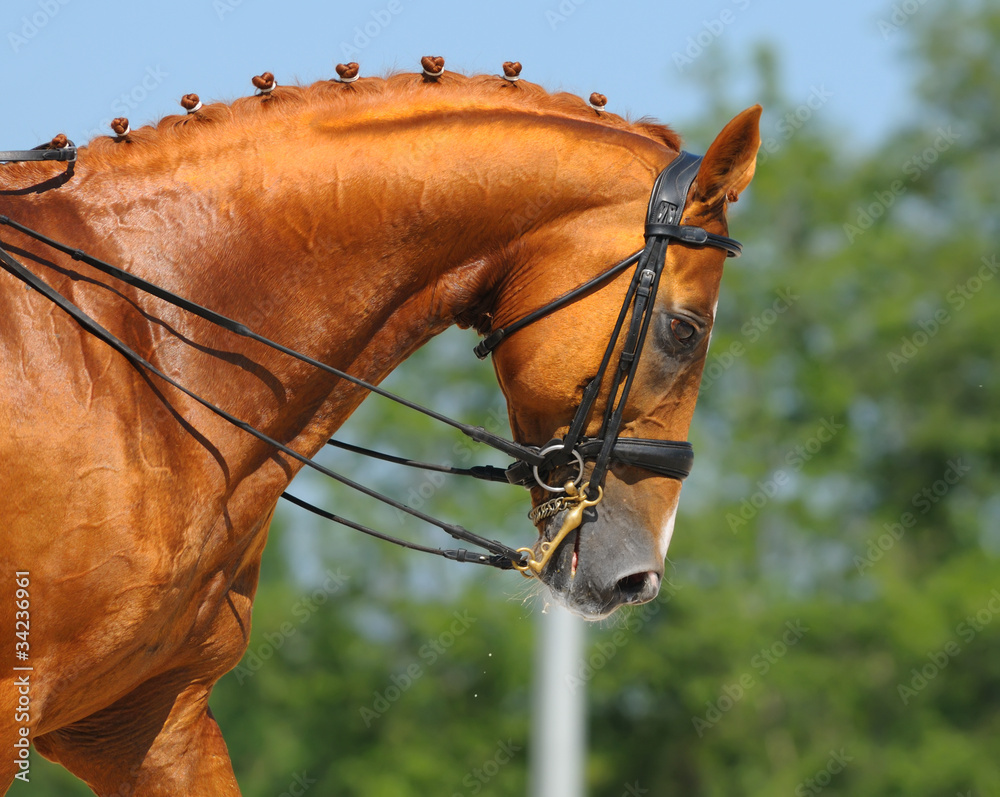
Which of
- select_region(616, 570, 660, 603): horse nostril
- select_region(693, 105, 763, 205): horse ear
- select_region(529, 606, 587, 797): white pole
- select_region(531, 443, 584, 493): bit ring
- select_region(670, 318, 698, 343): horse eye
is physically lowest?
select_region(616, 570, 660, 603): horse nostril

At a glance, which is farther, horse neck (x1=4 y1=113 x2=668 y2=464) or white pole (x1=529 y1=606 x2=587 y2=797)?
white pole (x1=529 y1=606 x2=587 y2=797)

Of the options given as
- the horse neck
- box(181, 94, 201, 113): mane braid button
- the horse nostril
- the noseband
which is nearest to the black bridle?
the noseband

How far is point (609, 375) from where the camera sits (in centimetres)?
377

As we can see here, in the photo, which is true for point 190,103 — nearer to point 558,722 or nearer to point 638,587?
point 638,587

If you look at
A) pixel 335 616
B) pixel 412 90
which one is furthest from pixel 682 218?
pixel 335 616

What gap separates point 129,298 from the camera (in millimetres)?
3445

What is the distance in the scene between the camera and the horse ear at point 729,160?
374 centimetres

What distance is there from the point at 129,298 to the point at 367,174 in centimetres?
82

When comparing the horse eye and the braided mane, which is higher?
the braided mane

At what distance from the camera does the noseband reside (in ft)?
12.3

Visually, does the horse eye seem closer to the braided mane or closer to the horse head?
the horse head

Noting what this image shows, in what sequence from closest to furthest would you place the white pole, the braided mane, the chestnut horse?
1. the chestnut horse
2. the braided mane
3. the white pole

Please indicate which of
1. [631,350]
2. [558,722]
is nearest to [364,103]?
[631,350]

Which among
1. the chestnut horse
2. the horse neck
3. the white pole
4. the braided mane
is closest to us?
the chestnut horse
